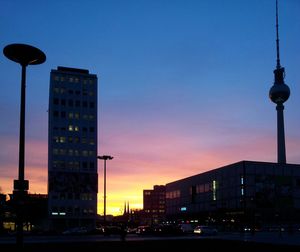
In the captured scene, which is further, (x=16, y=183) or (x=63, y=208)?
(x=63, y=208)

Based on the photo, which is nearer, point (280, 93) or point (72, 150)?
point (72, 150)

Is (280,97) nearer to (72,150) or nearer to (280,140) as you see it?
(280,140)

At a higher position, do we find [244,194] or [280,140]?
[280,140]

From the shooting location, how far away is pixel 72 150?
481 feet

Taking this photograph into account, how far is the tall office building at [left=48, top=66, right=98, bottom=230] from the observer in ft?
467

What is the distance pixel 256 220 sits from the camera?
352 feet

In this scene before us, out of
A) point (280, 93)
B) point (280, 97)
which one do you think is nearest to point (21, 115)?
point (280, 93)

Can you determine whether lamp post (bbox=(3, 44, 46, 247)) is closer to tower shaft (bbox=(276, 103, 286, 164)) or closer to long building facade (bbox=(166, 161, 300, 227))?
long building facade (bbox=(166, 161, 300, 227))

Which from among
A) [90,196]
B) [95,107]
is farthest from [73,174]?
[95,107]

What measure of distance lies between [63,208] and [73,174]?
409 inches

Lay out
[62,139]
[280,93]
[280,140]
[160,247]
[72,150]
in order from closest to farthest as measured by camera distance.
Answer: [160,247] < [62,139] < [72,150] < [280,140] < [280,93]

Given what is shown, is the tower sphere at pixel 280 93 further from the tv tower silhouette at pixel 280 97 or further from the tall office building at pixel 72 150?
the tall office building at pixel 72 150

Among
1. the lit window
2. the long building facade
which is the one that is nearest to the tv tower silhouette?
the long building facade

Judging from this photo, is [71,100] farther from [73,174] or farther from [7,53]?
[7,53]
